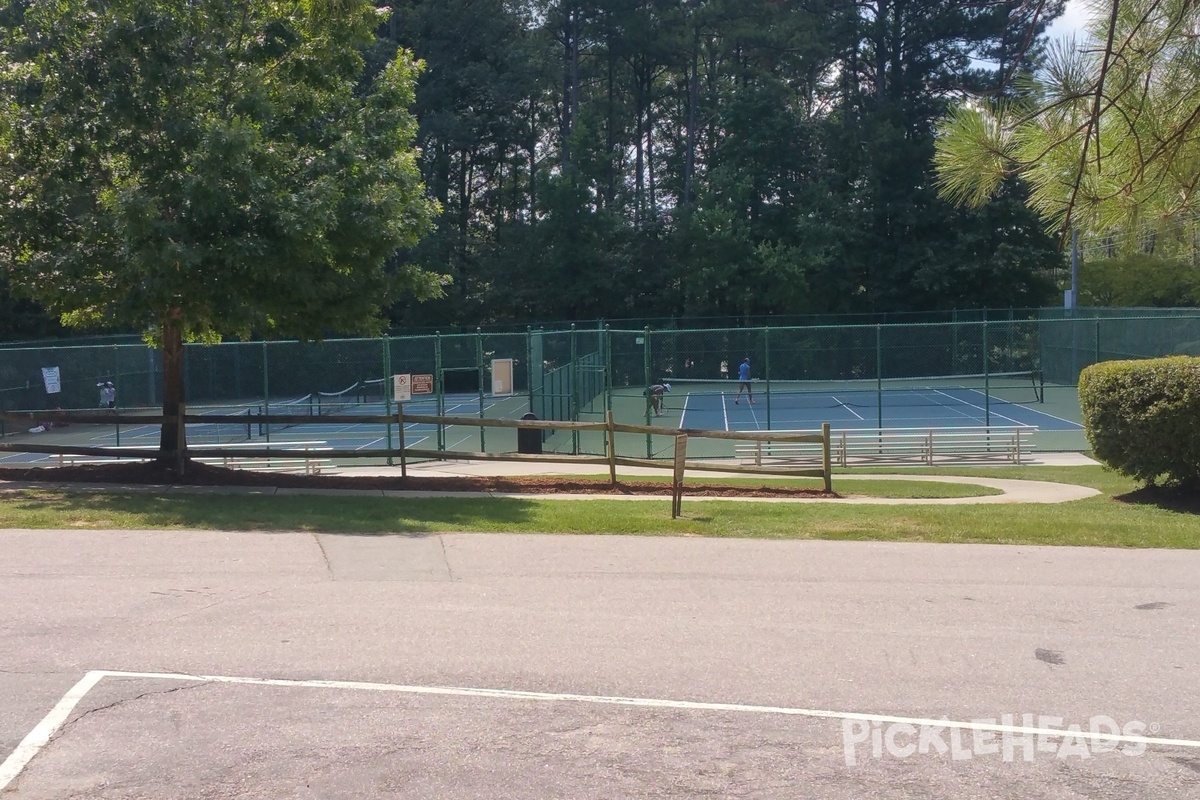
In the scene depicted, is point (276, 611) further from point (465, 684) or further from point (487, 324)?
A: point (487, 324)

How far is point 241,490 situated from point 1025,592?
1050 centimetres

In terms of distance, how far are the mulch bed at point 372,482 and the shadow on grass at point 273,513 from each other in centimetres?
128

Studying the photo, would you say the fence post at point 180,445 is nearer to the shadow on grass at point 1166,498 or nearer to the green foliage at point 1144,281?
the shadow on grass at point 1166,498

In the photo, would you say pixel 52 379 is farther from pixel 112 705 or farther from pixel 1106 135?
pixel 1106 135

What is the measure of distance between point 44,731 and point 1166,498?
46.6 feet

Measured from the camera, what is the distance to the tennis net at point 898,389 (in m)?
36.1

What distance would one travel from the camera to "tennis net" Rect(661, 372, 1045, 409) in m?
36.1

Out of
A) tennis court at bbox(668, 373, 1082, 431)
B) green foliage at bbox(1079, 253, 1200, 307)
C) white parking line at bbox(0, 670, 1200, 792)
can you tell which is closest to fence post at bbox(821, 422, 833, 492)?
white parking line at bbox(0, 670, 1200, 792)

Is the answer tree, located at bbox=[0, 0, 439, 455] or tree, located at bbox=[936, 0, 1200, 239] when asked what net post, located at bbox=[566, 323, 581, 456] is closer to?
tree, located at bbox=[0, 0, 439, 455]

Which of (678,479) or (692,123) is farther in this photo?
(692,123)

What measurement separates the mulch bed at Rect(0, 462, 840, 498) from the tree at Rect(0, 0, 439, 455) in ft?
7.19

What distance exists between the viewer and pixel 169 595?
8883 mm

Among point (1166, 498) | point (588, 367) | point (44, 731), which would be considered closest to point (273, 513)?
point (44, 731)

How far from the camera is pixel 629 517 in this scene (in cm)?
1329
